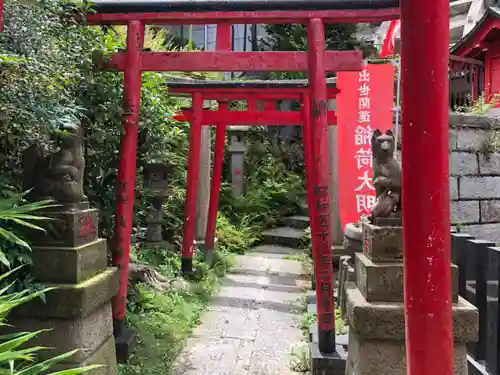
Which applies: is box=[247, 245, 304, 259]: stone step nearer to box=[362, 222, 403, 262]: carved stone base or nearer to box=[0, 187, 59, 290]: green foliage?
box=[362, 222, 403, 262]: carved stone base

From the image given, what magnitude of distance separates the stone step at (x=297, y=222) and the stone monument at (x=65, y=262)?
1032cm

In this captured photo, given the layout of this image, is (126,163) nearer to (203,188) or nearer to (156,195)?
(156,195)

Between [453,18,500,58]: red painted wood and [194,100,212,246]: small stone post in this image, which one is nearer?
[453,18,500,58]: red painted wood

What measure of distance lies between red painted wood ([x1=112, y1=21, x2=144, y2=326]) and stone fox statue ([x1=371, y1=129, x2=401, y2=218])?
2221mm

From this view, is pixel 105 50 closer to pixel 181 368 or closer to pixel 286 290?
pixel 181 368

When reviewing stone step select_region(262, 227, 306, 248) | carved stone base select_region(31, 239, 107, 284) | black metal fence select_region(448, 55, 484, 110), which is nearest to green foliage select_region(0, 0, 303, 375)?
carved stone base select_region(31, 239, 107, 284)

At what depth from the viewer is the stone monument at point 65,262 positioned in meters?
2.83

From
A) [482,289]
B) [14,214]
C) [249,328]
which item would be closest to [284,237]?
[249,328]

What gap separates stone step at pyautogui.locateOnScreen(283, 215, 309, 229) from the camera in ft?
43.1

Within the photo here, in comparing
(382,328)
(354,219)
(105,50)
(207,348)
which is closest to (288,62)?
(105,50)

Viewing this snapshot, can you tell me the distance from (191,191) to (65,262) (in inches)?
180

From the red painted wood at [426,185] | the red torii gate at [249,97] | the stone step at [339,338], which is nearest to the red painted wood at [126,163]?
the stone step at [339,338]

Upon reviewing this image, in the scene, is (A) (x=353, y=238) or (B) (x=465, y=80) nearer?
(A) (x=353, y=238)

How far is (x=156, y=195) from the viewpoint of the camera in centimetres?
721
